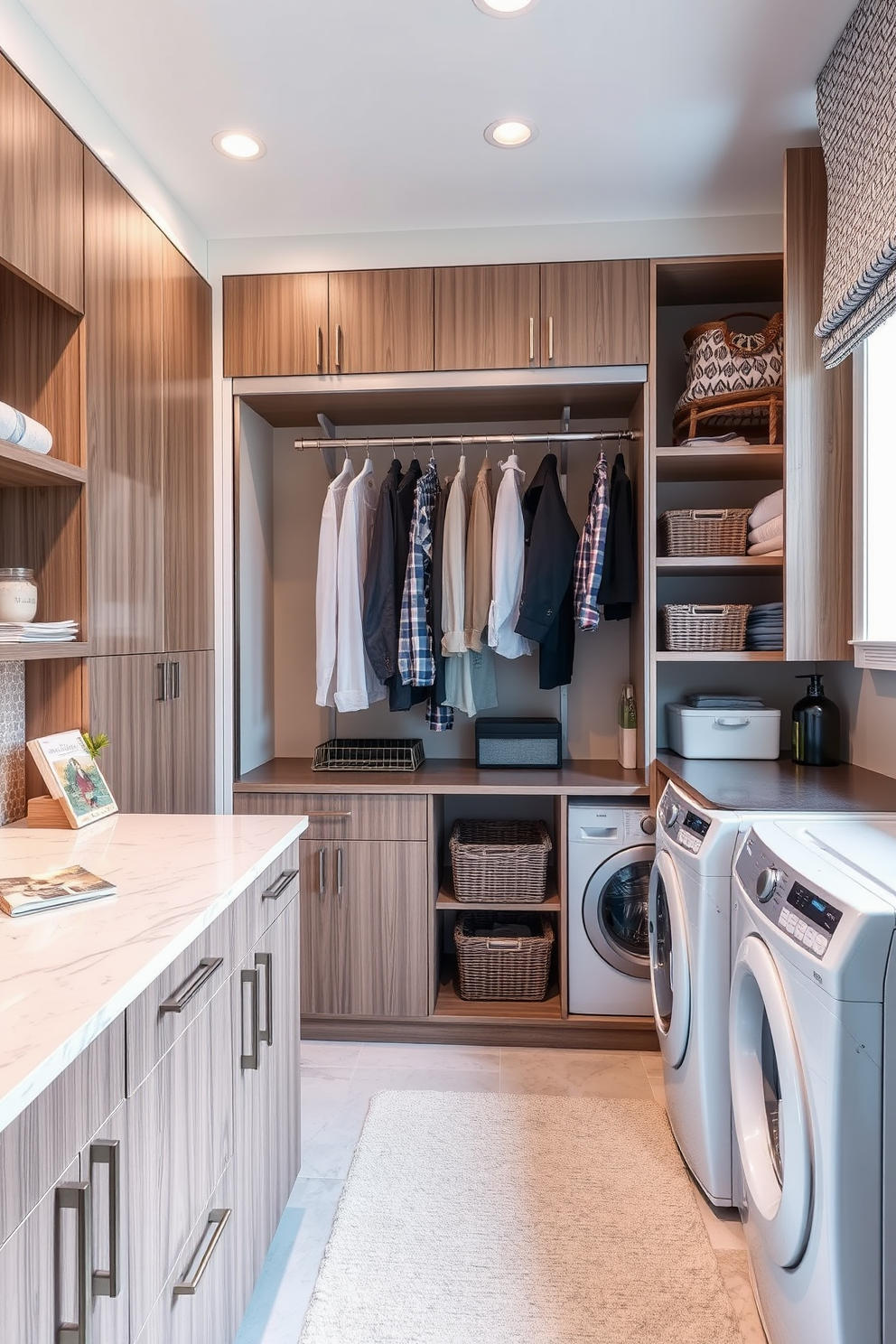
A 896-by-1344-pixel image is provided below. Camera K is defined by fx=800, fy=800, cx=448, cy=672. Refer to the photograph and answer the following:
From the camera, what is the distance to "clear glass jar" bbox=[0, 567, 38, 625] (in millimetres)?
1699

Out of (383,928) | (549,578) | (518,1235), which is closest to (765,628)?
(549,578)

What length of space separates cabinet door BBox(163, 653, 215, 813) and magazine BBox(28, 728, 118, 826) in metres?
0.50

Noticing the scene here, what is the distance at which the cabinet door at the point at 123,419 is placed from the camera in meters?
1.92

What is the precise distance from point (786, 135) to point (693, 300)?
2.33 feet

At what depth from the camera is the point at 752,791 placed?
200cm

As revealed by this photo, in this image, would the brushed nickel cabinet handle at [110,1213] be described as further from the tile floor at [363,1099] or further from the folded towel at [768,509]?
the folded towel at [768,509]

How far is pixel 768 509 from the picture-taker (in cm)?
248

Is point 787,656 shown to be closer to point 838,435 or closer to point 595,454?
point 838,435

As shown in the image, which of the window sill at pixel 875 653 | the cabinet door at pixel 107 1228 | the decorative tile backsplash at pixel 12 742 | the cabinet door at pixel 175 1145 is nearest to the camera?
the cabinet door at pixel 107 1228

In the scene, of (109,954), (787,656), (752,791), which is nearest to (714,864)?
(752,791)

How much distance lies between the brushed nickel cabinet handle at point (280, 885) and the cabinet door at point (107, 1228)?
1.99 ft

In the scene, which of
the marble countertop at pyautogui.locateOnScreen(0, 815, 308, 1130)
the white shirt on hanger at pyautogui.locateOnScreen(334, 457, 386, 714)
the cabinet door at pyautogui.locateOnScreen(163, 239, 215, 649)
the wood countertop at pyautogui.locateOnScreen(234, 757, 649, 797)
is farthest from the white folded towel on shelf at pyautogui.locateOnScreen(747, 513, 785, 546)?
the cabinet door at pyautogui.locateOnScreen(163, 239, 215, 649)

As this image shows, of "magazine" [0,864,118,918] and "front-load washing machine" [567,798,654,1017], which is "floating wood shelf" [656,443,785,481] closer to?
"front-load washing machine" [567,798,654,1017]

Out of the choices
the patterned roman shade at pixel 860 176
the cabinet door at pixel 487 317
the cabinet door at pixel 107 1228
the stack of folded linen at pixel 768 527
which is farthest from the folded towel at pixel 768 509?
the cabinet door at pixel 107 1228
